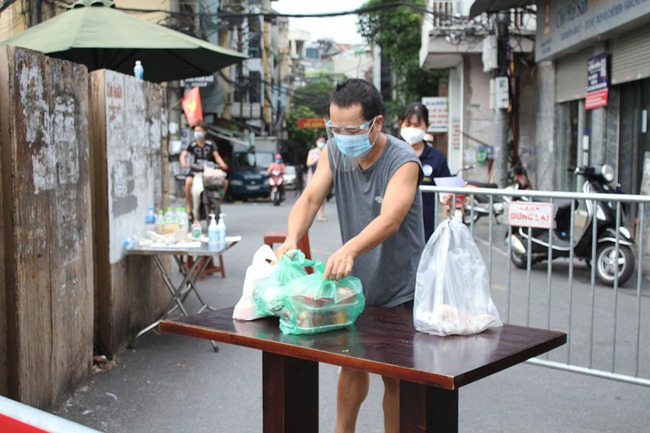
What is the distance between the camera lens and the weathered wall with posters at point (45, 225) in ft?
13.5

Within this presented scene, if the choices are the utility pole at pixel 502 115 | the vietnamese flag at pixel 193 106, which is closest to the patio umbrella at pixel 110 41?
the utility pole at pixel 502 115

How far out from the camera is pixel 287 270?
9.89 ft

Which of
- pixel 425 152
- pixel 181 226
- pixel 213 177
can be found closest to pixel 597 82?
pixel 213 177

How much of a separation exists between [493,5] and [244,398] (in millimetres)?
12778

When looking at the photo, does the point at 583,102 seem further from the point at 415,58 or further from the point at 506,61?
the point at 415,58

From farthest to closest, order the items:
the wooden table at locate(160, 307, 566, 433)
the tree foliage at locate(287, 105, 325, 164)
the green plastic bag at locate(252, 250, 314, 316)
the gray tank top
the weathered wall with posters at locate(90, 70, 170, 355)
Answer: the tree foliage at locate(287, 105, 325, 164) < the weathered wall with posters at locate(90, 70, 170, 355) < the gray tank top < the green plastic bag at locate(252, 250, 314, 316) < the wooden table at locate(160, 307, 566, 433)

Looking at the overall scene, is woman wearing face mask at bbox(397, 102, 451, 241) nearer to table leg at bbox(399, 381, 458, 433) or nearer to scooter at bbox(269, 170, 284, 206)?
table leg at bbox(399, 381, 458, 433)

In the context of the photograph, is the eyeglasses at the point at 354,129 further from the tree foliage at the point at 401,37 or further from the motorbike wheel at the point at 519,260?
the tree foliage at the point at 401,37

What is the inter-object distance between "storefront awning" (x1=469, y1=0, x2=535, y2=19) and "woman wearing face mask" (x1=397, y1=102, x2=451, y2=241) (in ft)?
32.1

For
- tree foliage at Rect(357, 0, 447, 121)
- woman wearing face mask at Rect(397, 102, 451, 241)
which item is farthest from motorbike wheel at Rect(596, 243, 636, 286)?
tree foliage at Rect(357, 0, 447, 121)

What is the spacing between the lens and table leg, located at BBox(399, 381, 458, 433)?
2.64 metres

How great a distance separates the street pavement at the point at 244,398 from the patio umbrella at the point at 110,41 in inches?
112

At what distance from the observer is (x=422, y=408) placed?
2.64m

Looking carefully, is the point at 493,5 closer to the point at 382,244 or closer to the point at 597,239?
the point at 597,239
